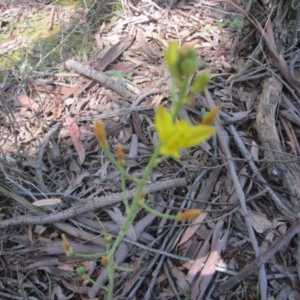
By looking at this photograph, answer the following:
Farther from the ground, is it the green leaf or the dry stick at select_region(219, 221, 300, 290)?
the green leaf

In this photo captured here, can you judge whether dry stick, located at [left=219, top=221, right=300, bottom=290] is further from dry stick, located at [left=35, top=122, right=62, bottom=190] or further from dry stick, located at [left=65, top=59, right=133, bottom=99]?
dry stick, located at [left=65, top=59, right=133, bottom=99]

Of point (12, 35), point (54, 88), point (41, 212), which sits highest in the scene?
point (12, 35)

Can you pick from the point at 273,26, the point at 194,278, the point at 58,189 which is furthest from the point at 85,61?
the point at 194,278

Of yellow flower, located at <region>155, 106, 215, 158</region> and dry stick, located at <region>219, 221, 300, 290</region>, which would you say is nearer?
yellow flower, located at <region>155, 106, 215, 158</region>

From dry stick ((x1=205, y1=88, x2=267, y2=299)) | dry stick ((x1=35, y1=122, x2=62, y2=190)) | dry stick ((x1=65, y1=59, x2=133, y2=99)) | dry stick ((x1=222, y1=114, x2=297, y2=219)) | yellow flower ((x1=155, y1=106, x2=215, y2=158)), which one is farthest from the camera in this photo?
dry stick ((x1=65, y1=59, x2=133, y2=99))

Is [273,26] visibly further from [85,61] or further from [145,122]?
[85,61]

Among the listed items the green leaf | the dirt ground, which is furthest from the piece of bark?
the green leaf

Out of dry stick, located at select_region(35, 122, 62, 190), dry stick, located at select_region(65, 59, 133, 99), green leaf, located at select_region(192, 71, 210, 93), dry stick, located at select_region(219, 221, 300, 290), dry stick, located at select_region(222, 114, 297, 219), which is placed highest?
green leaf, located at select_region(192, 71, 210, 93)

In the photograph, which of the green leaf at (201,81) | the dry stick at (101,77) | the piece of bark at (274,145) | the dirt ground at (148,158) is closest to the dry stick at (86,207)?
the dirt ground at (148,158)
